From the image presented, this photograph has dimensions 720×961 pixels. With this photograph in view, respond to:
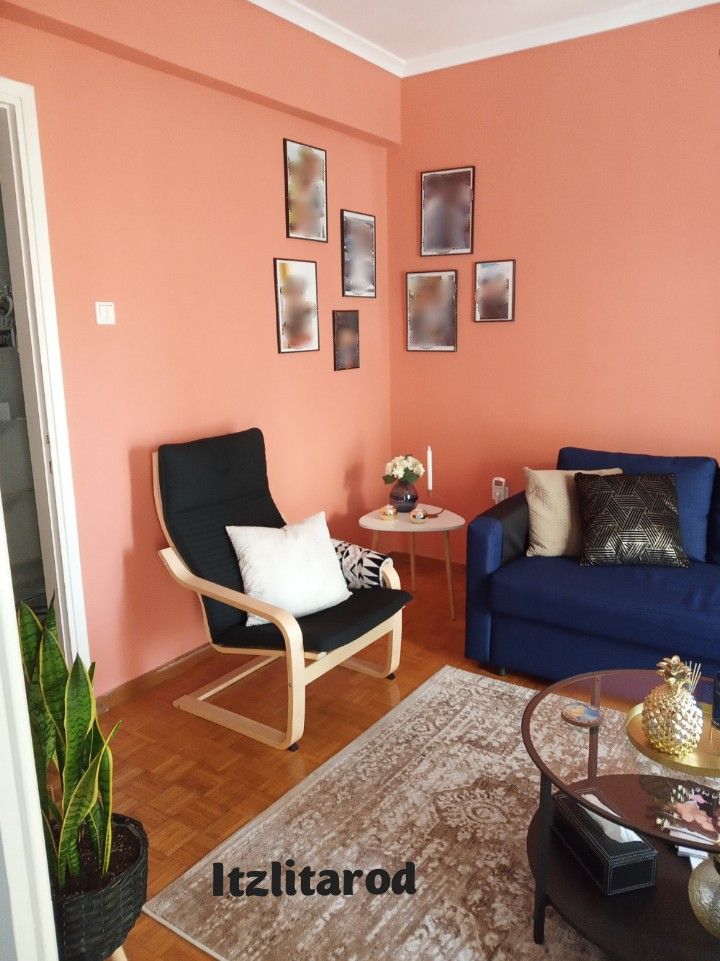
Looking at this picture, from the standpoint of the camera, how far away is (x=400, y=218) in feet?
14.4

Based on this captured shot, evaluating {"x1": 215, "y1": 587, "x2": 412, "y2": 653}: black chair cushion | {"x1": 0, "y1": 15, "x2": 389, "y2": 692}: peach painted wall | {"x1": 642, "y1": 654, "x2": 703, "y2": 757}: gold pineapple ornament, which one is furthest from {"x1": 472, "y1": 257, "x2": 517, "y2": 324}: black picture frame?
{"x1": 642, "y1": 654, "x2": 703, "y2": 757}: gold pineapple ornament

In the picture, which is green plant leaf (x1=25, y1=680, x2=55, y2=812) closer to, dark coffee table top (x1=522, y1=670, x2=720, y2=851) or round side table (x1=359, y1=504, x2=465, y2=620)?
dark coffee table top (x1=522, y1=670, x2=720, y2=851)

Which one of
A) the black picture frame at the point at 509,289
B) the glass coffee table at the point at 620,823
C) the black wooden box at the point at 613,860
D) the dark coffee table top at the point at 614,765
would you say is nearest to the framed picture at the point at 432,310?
the black picture frame at the point at 509,289

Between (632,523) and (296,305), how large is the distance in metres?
1.88

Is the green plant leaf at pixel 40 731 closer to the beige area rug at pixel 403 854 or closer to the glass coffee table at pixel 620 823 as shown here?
the beige area rug at pixel 403 854

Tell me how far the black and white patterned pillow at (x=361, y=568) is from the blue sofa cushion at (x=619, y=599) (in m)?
0.47

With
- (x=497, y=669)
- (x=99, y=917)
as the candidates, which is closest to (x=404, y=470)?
(x=497, y=669)

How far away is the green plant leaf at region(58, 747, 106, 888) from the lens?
5.27 feet

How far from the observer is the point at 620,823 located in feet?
5.57

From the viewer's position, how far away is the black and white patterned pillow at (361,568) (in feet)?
10.6

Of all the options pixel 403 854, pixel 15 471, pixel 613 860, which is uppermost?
pixel 15 471

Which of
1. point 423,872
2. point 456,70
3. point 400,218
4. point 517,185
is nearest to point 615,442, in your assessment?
point 517,185

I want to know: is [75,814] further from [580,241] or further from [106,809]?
[580,241]

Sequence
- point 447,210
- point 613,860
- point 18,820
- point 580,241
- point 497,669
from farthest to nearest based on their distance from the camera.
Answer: point 447,210 → point 580,241 → point 497,669 → point 613,860 → point 18,820
